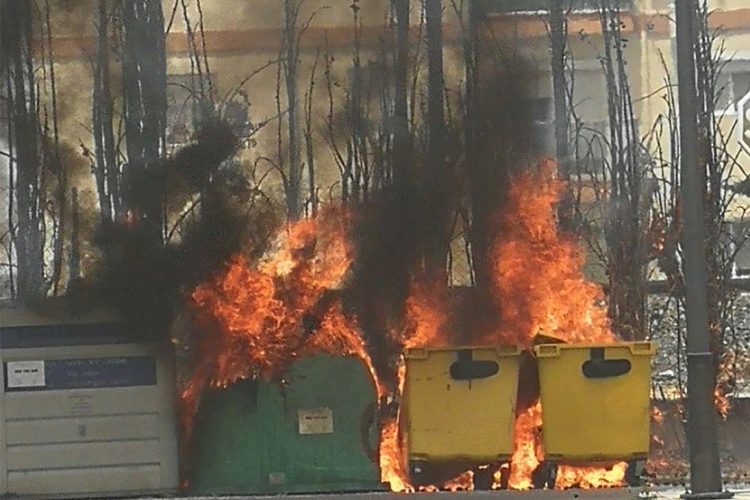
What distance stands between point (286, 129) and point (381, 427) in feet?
9.52

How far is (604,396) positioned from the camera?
38.6 ft

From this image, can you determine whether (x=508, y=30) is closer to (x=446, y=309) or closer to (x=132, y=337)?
(x=446, y=309)

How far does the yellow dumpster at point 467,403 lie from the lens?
11828mm

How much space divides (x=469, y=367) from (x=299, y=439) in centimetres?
156

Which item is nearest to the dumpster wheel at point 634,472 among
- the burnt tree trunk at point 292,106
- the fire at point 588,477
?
the fire at point 588,477

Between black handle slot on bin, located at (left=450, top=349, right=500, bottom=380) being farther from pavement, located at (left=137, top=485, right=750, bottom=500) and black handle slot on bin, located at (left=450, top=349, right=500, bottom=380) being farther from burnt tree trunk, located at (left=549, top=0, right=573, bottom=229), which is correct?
burnt tree trunk, located at (left=549, top=0, right=573, bottom=229)

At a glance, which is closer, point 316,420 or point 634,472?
point 634,472

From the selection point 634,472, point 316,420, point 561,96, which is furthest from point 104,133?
point 634,472

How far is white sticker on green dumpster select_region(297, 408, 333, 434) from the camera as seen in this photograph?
12.2 m

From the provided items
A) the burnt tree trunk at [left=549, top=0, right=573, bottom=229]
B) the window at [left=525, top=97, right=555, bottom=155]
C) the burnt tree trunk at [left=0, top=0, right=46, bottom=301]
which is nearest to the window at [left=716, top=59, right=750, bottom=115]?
the burnt tree trunk at [left=549, top=0, right=573, bottom=229]

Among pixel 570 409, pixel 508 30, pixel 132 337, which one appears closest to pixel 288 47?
pixel 508 30

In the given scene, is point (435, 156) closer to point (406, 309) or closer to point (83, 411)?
point (406, 309)

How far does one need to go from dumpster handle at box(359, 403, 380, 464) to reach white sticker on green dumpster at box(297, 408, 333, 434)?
264 mm

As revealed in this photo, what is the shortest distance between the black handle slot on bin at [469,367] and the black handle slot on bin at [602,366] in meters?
0.74
